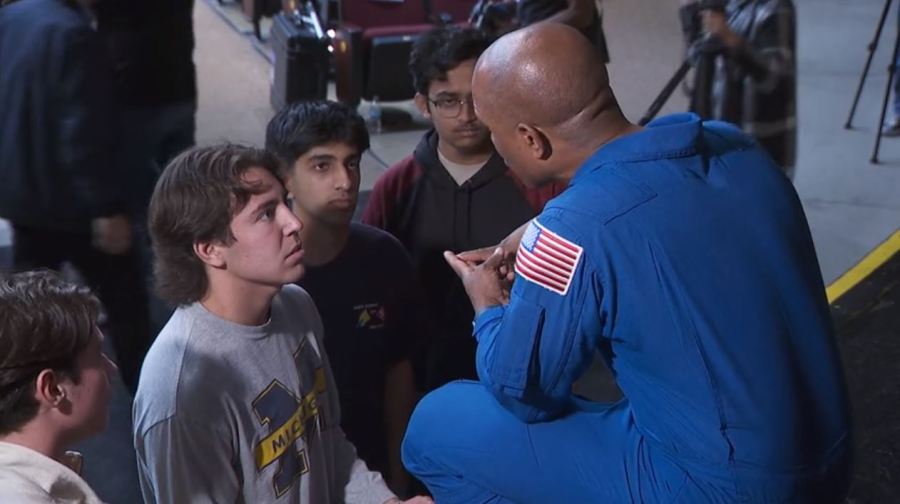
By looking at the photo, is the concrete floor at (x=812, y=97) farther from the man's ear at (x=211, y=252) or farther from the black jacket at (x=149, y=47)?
the man's ear at (x=211, y=252)

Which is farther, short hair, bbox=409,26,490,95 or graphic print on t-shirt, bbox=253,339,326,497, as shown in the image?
short hair, bbox=409,26,490,95

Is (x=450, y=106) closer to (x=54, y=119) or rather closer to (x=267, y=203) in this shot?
(x=267, y=203)

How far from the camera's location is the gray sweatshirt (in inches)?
74.2

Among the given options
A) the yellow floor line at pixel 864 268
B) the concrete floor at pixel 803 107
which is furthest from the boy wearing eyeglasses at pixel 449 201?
the yellow floor line at pixel 864 268

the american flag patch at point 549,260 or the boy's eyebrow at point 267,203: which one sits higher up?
the american flag patch at point 549,260

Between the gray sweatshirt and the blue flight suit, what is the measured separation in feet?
1.36

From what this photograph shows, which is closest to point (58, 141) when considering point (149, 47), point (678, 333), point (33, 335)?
point (149, 47)

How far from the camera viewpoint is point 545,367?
5.83ft

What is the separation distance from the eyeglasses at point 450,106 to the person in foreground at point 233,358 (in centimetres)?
91

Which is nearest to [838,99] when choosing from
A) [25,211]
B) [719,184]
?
[25,211]

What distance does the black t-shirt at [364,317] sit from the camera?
259 cm

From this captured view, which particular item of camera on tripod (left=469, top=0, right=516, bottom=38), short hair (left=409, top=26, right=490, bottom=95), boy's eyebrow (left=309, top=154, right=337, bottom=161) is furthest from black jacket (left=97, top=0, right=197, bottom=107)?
camera on tripod (left=469, top=0, right=516, bottom=38)

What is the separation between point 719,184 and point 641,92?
703 centimetres

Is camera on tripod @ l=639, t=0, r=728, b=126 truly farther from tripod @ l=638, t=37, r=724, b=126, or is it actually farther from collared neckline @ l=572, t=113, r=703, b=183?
collared neckline @ l=572, t=113, r=703, b=183
